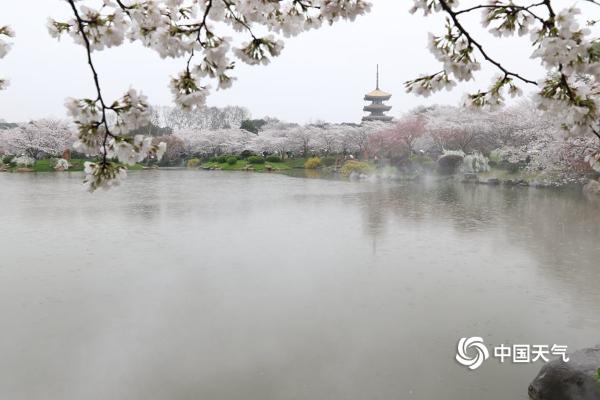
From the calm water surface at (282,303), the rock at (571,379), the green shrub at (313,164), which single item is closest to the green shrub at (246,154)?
the green shrub at (313,164)

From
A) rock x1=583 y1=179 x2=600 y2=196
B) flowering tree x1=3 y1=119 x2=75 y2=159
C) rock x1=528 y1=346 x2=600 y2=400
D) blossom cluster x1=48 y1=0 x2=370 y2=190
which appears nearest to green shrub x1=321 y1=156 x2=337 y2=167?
flowering tree x1=3 y1=119 x2=75 y2=159

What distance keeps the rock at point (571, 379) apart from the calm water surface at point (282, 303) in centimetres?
16

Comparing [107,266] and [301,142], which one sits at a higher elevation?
[301,142]

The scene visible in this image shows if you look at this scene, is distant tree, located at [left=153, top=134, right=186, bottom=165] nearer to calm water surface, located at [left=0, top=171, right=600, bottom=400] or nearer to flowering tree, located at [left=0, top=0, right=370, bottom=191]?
calm water surface, located at [left=0, top=171, right=600, bottom=400]

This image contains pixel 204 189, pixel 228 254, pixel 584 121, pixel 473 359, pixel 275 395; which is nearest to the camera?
pixel 584 121

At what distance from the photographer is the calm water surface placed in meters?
3.23

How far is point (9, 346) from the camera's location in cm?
A: 366

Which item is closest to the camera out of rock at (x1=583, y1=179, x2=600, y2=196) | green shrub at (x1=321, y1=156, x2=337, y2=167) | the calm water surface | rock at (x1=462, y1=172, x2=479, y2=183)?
the calm water surface

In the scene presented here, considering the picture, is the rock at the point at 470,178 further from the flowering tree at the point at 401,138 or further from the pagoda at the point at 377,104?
the pagoda at the point at 377,104

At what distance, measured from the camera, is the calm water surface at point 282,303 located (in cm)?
323

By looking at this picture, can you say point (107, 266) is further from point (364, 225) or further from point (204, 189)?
point (204, 189)

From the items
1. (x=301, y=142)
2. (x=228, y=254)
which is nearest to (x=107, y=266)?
(x=228, y=254)

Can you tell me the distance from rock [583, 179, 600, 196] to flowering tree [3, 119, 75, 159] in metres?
29.4

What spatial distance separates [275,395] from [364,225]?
6.13m
